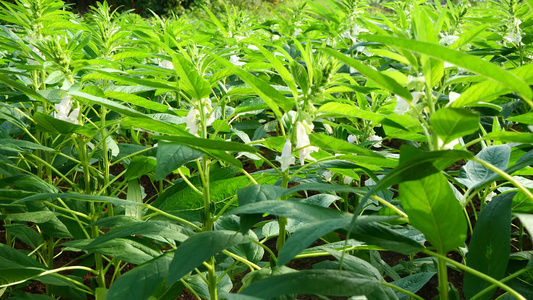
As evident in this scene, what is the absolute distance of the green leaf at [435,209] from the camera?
923 millimetres

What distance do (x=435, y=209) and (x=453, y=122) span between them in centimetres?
19

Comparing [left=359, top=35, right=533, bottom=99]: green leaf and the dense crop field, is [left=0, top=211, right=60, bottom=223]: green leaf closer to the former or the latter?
the dense crop field

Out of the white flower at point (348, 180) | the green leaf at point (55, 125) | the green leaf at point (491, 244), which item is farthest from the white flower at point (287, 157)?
the white flower at point (348, 180)

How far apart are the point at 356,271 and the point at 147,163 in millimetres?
812

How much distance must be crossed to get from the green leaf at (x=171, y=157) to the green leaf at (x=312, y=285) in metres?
0.32

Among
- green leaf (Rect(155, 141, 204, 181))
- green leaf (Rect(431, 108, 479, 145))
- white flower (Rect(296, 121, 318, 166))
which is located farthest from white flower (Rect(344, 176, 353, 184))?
green leaf (Rect(431, 108, 479, 145))

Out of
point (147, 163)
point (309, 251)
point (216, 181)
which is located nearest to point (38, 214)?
point (147, 163)

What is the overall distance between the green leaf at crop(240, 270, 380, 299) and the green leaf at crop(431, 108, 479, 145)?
32 cm

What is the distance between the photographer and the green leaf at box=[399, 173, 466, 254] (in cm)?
92

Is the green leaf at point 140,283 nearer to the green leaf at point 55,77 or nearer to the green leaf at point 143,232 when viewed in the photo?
the green leaf at point 143,232

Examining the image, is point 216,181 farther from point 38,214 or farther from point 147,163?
point 38,214

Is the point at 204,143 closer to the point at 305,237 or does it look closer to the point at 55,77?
the point at 305,237

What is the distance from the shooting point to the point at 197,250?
961mm

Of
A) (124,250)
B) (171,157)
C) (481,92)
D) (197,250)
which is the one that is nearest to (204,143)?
(171,157)
